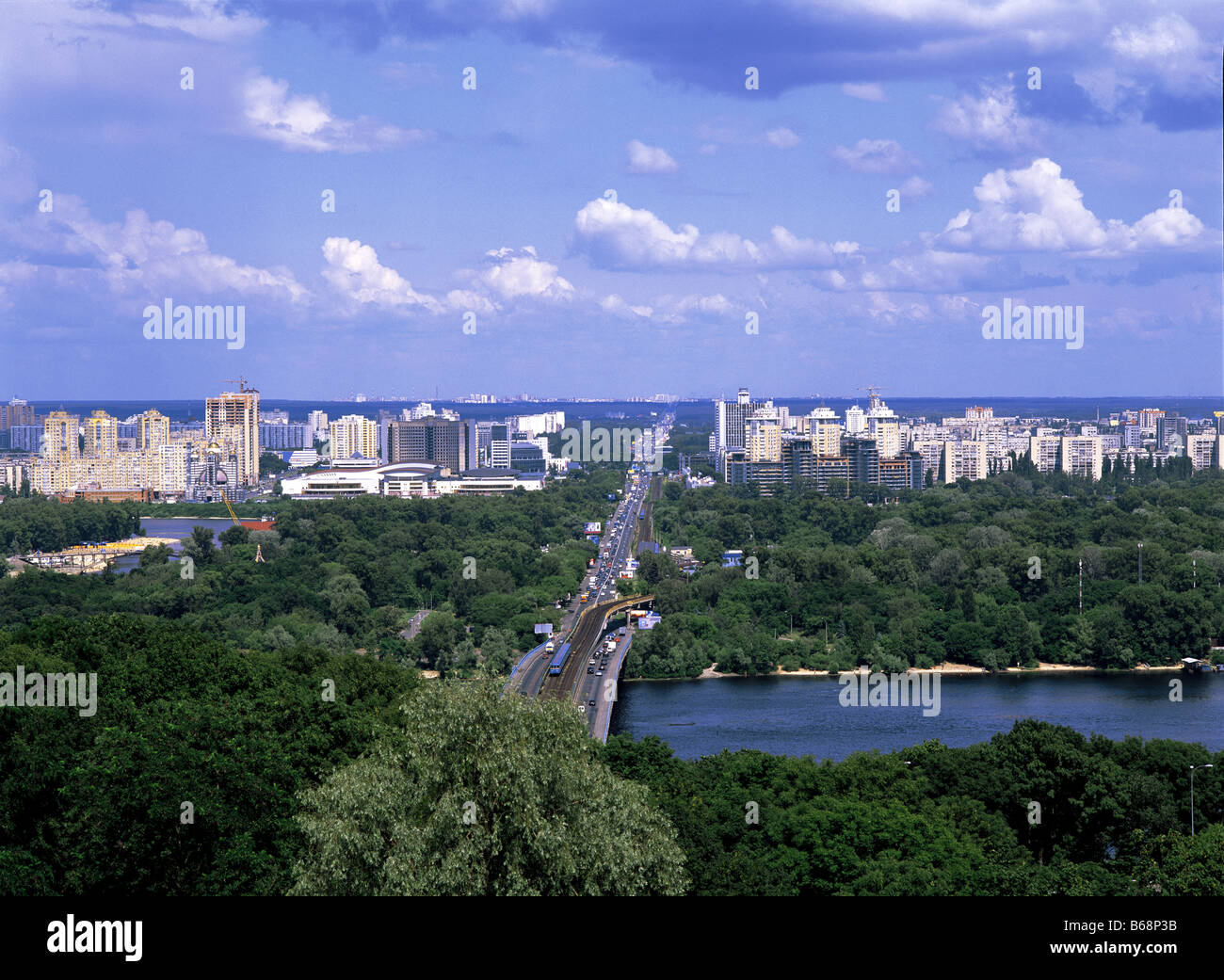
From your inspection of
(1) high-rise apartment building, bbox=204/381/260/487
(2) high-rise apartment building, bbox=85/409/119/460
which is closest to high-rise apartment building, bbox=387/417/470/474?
(1) high-rise apartment building, bbox=204/381/260/487

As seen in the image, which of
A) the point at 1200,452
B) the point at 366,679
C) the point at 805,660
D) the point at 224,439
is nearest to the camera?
the point at 366,679

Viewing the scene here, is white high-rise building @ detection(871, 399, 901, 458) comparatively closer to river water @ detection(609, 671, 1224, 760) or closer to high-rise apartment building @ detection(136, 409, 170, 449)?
high-rise apartment building @ detection(136, 409, 170, 449)

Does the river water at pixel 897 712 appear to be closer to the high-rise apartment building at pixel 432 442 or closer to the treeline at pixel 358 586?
the treeline at pixel 358 586

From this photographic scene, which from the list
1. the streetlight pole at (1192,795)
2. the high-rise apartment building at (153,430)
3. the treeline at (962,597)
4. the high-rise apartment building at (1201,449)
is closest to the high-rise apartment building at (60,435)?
the high-rise apartment building at (153,430)
